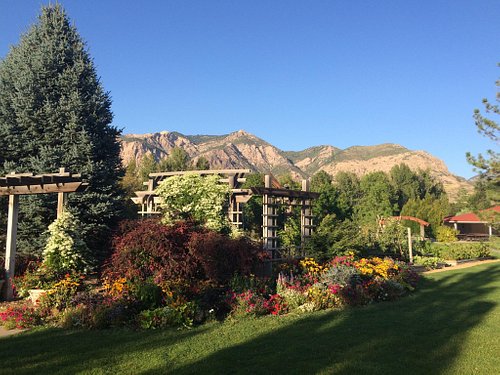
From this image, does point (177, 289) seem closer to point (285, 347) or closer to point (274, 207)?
point (285, 347)

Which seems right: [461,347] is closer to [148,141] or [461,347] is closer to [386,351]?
[386,351]

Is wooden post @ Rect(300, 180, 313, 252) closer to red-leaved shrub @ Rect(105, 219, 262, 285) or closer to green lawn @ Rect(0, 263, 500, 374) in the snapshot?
red-leaved shrub @ Rect(105, 219, 262, 285)

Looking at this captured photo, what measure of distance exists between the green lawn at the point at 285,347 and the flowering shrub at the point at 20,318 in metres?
0.59

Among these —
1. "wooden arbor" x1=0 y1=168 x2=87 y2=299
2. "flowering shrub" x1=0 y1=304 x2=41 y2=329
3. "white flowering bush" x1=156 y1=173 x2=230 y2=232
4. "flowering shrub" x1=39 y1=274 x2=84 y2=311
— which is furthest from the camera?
"white flowering bush" x1=156 y1=173 x2=230 y2=232

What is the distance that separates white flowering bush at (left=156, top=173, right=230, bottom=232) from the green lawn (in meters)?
4.38

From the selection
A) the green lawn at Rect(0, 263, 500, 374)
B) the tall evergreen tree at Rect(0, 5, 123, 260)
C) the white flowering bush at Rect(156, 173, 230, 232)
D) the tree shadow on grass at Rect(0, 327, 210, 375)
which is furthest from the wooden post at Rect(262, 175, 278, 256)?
the tree shadow on grass at Rect(0, 327, 210, 375)

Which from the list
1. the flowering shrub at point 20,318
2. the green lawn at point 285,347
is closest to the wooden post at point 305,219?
the green lawn at point 285,347

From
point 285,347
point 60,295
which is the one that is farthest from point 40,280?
point 285,347

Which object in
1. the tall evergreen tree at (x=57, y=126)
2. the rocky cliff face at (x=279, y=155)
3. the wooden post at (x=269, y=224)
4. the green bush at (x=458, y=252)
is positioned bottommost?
the green bush at (x=458, y=252)

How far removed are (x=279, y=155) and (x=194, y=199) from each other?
505ft

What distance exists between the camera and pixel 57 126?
40.1 ft

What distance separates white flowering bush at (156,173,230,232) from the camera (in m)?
11.2

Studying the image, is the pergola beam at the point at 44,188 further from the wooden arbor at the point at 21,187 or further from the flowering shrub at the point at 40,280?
the flowering shrub at the point at 40,280

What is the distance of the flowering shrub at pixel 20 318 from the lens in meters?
6.77
